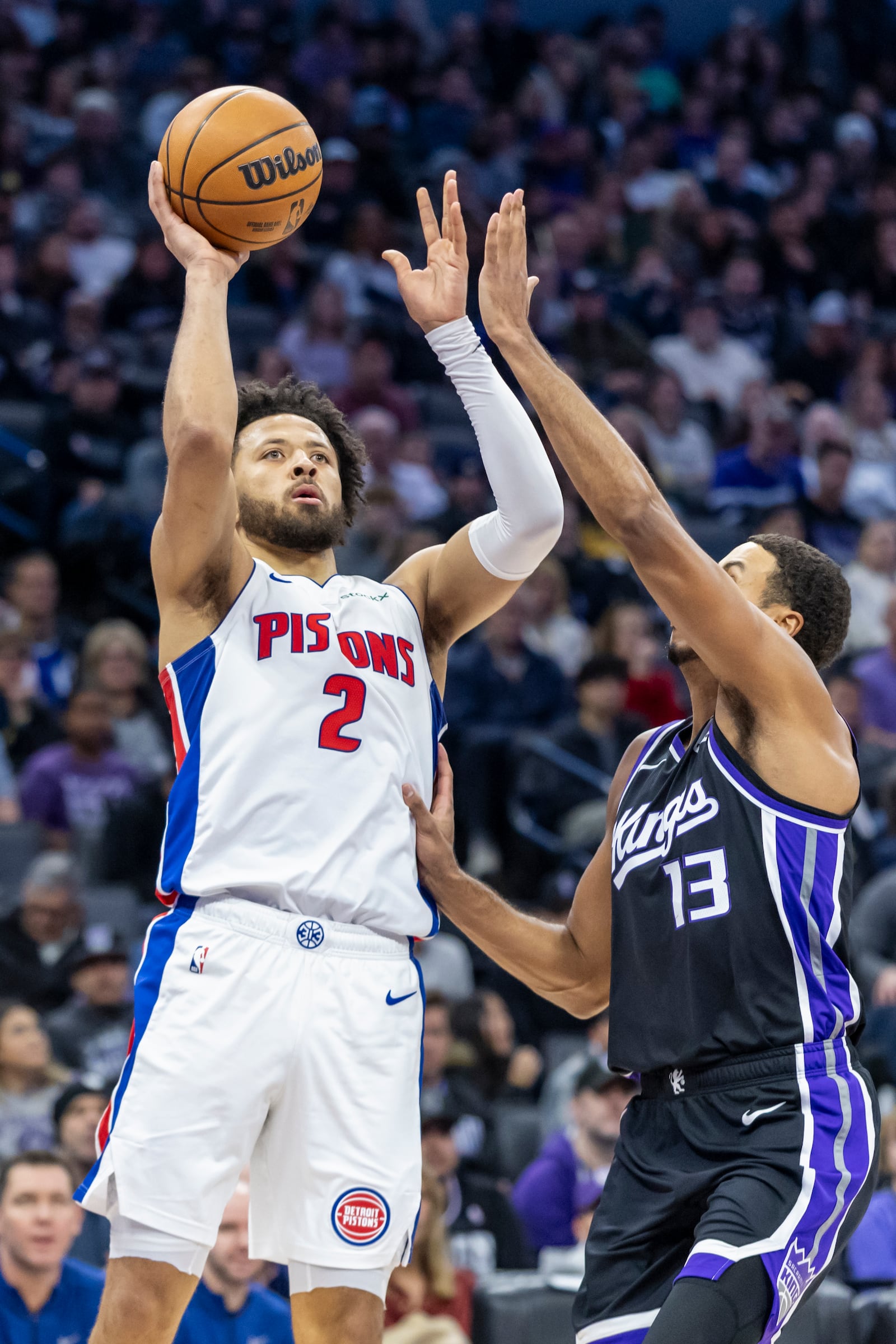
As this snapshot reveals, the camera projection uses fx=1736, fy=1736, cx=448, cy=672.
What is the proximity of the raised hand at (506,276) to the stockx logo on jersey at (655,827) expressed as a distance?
1151 millimetres

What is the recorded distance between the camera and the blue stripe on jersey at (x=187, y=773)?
385cm

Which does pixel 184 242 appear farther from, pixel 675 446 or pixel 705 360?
pixel 705 360

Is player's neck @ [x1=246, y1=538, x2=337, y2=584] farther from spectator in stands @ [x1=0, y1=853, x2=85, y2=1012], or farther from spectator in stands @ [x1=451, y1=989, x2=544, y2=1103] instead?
spectator in stands @ [x1=451, y1=989, x2=544, y2=1103]

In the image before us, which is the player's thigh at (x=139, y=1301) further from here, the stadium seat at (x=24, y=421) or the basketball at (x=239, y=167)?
the stadium seat at (x=24, y=421)

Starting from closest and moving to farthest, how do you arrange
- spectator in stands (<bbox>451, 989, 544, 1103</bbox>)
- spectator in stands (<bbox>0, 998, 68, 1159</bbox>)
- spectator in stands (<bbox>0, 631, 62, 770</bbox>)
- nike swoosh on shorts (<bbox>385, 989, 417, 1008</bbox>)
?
nike swoosh on shorts (<bbox>385, 989, 417, 1008</bbox>), spectator in stands (<bbox>0, 998, 68, 1159</bbox>), spectator in stands (<bbox>451, 989, 544, 1103</bbox>), spectator in stands (<bbox>0, 631, 62, 770</bbox>)

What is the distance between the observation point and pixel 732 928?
3750mm

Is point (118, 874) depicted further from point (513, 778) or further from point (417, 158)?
point (417, 158)

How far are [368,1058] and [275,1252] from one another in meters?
Answer: 0.46

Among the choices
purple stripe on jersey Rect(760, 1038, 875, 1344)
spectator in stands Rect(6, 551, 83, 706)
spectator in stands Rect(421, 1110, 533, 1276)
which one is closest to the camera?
purple stripe on jersey Rect(760, 1038, 875, 1344)

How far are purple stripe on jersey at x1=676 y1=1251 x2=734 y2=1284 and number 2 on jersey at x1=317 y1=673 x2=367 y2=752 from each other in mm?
1306

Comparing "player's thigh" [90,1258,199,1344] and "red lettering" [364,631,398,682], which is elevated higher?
"red lettering" [364,631,398,682]

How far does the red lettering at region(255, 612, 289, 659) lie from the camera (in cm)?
397

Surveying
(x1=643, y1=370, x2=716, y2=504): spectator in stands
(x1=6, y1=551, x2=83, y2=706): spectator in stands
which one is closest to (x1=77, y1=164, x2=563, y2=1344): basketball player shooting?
(x1=6, y1=551, x2=83, y2=706): spectator in stands

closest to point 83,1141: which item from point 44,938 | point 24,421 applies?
point 44,938
